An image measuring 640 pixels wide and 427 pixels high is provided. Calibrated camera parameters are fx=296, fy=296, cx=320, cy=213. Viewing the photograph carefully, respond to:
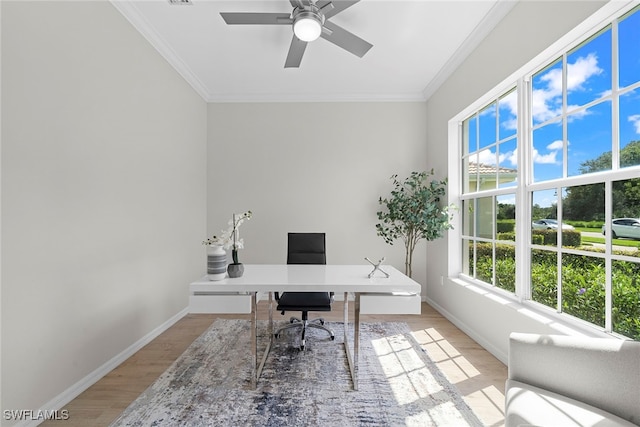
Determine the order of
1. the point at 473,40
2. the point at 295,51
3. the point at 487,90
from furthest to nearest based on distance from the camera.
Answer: the point at 473,40, the point at 487,90, the point at 295,51

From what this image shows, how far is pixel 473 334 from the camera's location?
114 inches

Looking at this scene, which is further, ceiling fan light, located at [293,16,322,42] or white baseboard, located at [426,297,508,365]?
white baseboard, located at [426,297,508,365]

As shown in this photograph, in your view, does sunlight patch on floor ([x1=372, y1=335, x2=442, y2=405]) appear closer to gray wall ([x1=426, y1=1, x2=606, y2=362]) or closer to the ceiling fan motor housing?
gray wall ([x1=426, y1=1, x2=606, y2=362])

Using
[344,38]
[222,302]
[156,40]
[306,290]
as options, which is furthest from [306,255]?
[156,40]

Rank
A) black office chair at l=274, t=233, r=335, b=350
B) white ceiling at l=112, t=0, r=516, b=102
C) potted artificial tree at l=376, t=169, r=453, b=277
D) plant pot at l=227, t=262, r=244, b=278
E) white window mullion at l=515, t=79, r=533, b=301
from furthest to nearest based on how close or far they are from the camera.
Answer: potted artificial tree at l=376, t=169, r=453, b=277, black office chair at l=274, t=233, r=335, b=350, white ceiling at l=112, t=0, r=516, b=102, white window mullion at l=515, t=79, r=533, b=301, plant pot at l=227, t=262, r=244, b=278

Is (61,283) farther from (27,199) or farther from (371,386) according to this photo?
(371,386)

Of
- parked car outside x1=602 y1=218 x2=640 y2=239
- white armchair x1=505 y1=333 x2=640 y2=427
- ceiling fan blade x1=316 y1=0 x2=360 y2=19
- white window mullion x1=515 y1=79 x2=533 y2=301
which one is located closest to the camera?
white armchair x1=505 y1=333 x2=640 y2=427

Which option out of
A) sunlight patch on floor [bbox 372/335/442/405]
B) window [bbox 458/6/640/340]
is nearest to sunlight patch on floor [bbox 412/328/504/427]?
sunlight patch on floor [bbox 372/335/442/405]

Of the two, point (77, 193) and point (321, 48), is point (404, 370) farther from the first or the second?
point (321, 48)

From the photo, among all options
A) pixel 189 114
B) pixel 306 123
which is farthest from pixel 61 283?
pixel 306 123

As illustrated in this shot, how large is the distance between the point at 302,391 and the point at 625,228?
217 centimetres

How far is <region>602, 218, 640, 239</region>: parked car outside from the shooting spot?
5.17ft

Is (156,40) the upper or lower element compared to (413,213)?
upper

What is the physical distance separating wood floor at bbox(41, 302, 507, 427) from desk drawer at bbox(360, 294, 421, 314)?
76 centimetres
